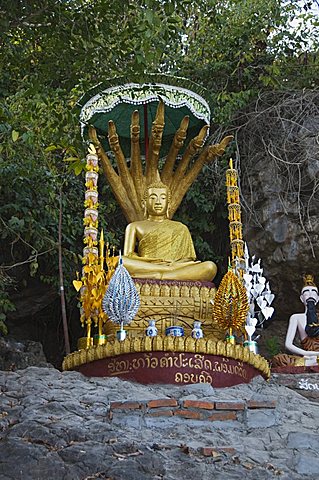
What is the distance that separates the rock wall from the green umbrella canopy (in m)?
1.24

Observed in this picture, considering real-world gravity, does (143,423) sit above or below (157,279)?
below

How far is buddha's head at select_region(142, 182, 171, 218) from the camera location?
827 centimetres

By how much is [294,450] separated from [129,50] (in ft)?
9.87

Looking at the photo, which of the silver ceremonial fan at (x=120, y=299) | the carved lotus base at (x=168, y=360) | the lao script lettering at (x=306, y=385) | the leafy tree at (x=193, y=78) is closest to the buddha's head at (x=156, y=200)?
the leafy tree at (x=193, y=78)

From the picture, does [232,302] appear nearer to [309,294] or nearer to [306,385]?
[306,385]

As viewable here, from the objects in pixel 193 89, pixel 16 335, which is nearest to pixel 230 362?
pixel 193 89

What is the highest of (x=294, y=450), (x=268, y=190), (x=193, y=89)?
(x=193, y=89)

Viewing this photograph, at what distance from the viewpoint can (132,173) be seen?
8.39 meters

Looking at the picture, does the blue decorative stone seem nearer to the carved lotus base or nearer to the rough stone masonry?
the carved lotus base

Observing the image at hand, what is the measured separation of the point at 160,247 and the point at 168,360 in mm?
2301

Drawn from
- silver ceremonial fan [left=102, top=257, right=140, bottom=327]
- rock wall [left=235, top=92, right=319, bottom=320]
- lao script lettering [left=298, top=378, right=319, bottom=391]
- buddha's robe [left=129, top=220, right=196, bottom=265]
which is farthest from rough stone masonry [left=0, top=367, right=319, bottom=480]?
rock wall [left=235, top=92, right=319, bottom=320]

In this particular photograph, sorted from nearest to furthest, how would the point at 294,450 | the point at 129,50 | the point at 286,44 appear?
the point at 294,450
the point at 129,50
the point at 286,44

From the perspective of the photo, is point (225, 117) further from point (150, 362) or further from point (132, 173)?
point (150, 362)

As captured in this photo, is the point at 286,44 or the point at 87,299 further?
the point at 286,44
